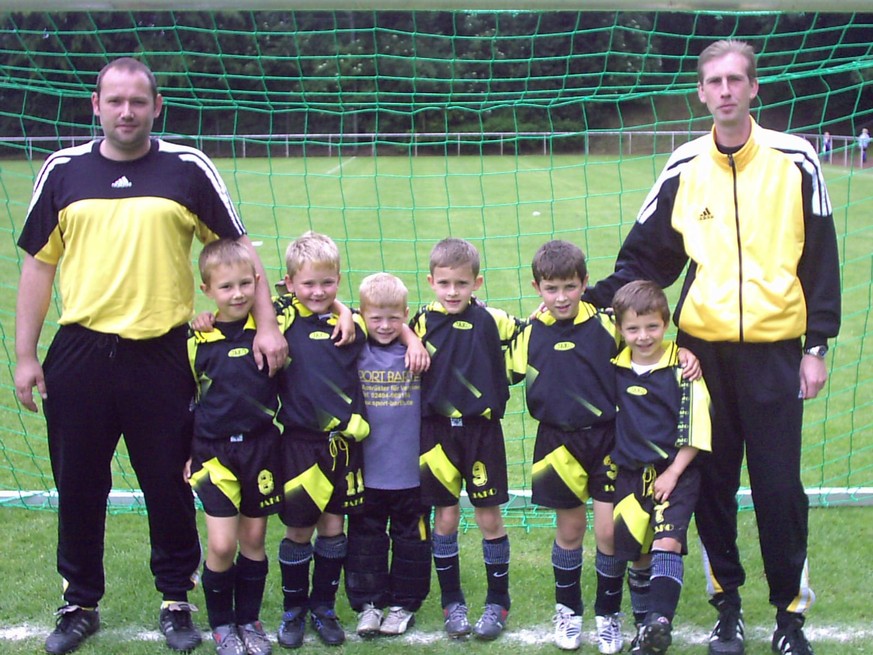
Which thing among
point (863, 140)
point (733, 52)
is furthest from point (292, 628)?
point (863, 140)

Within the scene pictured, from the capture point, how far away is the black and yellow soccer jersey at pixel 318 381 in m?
3.16

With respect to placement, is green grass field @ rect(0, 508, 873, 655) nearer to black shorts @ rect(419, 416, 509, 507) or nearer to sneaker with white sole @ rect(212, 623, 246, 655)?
sneaker with white sole @ rect(212, 623, 246, 655)

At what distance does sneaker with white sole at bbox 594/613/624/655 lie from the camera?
320cm

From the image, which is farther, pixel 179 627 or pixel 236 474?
pixel 179 627

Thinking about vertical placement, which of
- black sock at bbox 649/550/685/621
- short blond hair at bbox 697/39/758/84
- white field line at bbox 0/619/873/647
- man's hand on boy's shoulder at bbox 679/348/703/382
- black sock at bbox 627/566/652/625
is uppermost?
short blond hair at bbox 697/39/758/84

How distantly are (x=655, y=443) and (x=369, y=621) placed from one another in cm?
121

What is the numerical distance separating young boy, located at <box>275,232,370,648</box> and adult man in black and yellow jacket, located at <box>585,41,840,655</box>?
44.7 inches

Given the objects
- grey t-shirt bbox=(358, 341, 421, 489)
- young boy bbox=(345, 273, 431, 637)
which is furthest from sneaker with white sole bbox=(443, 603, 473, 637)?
grey t-shirt bbox=(358, 341, 421, 489)

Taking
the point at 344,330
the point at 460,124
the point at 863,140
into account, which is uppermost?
the point at 460,124

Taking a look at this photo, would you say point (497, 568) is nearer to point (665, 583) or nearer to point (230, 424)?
point (665, 583)

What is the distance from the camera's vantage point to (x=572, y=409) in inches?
123

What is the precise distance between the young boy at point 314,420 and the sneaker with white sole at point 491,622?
19.2 inches

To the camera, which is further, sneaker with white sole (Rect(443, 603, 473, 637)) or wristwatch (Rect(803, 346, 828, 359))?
sneaker with white sole (Rect(443, 603, 473, 637))

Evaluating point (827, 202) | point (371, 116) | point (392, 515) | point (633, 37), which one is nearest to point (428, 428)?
point (392, 515)
